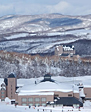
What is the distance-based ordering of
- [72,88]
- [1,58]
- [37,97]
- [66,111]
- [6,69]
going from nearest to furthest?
[66,111] → [37,97] → [72,88] → [6,69] → [1,58]

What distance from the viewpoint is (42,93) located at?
3703 centimetres

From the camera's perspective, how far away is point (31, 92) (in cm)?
3725

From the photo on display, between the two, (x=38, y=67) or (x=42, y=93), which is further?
(x=38, y=67)

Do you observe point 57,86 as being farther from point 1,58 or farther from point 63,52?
point 63,52

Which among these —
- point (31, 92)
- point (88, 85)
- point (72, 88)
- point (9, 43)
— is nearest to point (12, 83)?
point (31, 92)

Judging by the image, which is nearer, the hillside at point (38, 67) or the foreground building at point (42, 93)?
the foreground building at point (42, 93)

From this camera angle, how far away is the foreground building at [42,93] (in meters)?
36.5

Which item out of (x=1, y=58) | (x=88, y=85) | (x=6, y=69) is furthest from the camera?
(x=1, y=58)

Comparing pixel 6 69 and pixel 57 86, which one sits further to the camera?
pixel 6 69

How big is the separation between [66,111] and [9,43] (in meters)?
101

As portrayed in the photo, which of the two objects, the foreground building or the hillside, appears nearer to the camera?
the foreground building

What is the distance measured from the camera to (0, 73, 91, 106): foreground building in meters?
36.5

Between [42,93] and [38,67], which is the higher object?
[38,67]

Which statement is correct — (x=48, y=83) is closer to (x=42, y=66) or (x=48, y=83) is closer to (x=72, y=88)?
(x=72, y=88)
